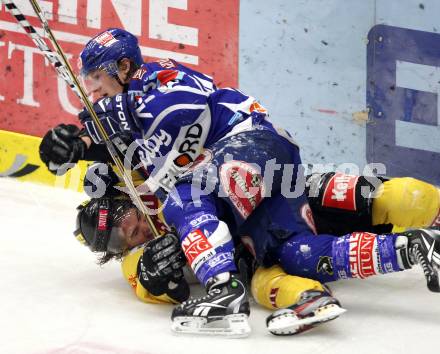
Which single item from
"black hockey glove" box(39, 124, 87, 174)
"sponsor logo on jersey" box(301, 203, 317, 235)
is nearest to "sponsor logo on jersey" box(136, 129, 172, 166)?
"black hockey glove" box(39, 124, 87, 174)

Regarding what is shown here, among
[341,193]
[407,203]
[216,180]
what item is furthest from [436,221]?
[216,180]

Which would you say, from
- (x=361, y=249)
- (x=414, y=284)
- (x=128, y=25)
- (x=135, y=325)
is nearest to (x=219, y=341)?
(x=135, y=325)

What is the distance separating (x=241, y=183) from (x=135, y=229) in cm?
55

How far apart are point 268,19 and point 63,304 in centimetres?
195

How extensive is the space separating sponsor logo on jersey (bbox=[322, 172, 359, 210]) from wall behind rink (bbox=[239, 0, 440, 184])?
0.92 metres

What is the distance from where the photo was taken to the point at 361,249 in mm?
3266

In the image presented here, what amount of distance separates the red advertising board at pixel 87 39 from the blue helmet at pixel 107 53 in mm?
1195

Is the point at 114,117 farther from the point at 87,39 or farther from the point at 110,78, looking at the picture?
the point at 87,39

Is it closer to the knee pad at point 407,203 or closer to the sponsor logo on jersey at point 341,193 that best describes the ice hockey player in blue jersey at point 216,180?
the sponsor logo on jersey at point 341,193

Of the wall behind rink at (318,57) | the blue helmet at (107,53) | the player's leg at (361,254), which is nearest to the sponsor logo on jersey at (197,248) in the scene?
the player's leg at (361,254)

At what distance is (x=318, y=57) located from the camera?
187 inches

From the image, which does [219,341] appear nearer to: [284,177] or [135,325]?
[135,325]

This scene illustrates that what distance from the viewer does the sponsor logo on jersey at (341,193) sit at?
375 cm

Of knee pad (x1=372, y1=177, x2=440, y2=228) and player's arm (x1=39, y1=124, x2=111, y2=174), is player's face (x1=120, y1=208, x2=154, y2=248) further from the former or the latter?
knee pad (x1=372, y1=177, x2=440, y2=228)
